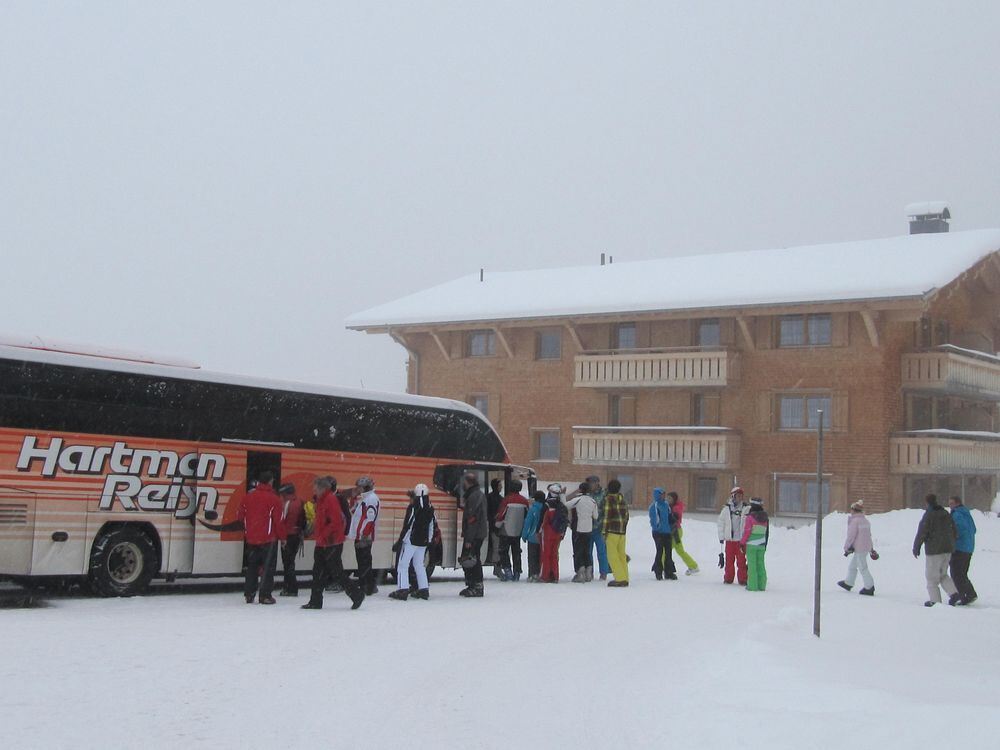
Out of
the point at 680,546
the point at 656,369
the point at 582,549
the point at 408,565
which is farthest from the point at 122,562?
the point at 656,369

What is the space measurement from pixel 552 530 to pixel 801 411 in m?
18.7

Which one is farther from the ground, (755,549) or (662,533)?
(662,533)

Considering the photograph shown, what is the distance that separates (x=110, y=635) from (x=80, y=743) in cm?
450

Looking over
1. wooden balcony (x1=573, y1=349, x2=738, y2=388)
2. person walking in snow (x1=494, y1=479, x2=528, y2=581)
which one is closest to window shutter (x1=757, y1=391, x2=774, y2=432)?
wooden balcony (x1=573, y1=349, x2=738, y2=388)

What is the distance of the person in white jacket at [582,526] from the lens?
67.0 ft

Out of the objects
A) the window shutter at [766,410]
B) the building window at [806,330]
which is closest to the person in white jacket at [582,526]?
the window shutter at [766,410]

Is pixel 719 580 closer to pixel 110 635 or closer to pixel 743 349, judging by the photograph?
pixel 110 635

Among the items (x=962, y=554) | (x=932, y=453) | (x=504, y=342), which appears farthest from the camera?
(x=504, y=342)

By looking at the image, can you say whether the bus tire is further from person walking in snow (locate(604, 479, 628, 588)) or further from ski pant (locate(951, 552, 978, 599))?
ski pant (locate(951, 552, 978, 599))

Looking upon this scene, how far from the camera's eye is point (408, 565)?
16719 millimetres

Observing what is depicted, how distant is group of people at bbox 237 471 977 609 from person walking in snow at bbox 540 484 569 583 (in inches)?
0.6

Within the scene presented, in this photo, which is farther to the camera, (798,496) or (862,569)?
(798,496)

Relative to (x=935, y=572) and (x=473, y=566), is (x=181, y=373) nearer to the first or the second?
(x=473, y=566)

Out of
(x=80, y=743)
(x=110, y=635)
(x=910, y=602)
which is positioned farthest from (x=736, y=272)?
(x=80, y=743)
